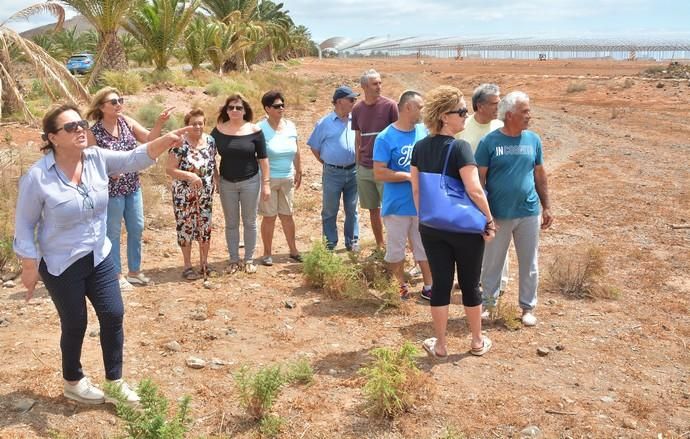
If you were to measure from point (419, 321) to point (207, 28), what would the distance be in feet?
77.2

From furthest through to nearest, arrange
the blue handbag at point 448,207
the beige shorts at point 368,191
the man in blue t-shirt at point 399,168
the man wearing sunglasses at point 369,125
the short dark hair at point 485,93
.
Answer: the beige shorts at point 368,191
the man wearing sunglasses at point 369,125
the man in blue t-shirt at point 399,168
the short dark hair at point 485,93
the blue handbag at point 448,207

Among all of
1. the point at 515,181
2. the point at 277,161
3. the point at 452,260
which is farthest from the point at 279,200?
the point at 452,260

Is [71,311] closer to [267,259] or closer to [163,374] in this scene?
[163,374]

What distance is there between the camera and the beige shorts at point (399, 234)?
17.3ft

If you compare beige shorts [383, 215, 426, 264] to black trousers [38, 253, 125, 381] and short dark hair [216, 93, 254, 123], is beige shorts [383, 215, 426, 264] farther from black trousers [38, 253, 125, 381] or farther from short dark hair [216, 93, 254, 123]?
black trousers [38, 253, 125, 381]

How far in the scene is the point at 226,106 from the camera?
5.83 meters

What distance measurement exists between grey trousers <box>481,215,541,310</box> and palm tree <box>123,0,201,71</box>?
17.6 meters

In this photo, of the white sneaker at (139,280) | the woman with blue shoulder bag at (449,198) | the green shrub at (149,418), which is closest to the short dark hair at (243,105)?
the white sneaker at (139,280)

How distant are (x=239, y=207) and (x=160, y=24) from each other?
Answer: 16466mm

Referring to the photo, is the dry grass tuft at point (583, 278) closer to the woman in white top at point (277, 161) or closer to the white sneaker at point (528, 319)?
the white sneaker at point (528, 319)

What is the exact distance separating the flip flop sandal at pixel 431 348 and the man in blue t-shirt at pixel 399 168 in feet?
3.27

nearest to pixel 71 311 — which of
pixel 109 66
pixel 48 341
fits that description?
pixel 48 341

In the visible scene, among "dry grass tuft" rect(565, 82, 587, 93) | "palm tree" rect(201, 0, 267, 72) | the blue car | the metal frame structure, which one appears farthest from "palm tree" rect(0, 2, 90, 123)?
the metal frame structure

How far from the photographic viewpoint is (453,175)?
4.00 metres
